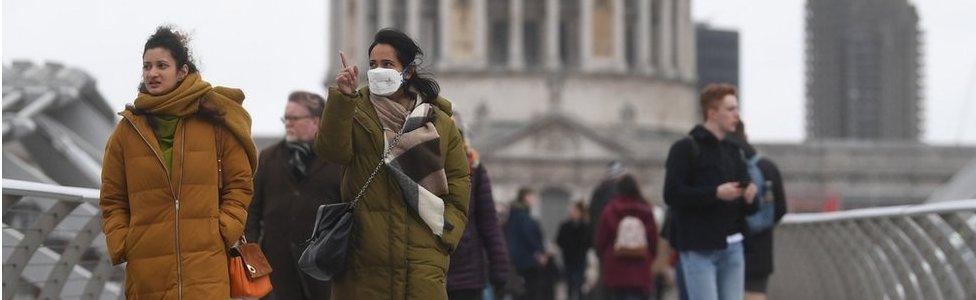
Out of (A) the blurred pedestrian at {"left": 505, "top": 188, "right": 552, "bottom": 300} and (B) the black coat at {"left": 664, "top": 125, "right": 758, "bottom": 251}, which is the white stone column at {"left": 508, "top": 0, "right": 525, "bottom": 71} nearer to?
(A) the blurred pedestrian at {"left": 505, "top": 188, "right": 552, "bottom": 300}

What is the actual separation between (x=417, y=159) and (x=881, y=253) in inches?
238

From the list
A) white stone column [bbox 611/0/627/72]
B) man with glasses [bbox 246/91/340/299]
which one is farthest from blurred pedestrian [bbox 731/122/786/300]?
white stone column [bbox 611/0/627/72]

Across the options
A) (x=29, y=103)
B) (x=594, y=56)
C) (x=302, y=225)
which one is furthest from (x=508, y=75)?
A: (x=302, y=225)

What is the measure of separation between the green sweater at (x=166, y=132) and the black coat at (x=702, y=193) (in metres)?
3.49

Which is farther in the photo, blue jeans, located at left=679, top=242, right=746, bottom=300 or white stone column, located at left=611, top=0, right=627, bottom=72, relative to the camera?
white stone column, located at left=611, top=0, right=627, bottom=72

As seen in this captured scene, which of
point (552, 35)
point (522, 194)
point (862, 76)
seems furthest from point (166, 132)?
point (862, 76)

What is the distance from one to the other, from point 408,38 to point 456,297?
2.27 meters

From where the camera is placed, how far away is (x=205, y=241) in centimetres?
674

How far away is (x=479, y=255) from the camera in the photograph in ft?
30.5

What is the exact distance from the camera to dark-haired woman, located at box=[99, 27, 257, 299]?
21.9ft

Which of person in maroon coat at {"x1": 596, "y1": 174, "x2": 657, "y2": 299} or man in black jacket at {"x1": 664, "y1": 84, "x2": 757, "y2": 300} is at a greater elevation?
man in black jacket at {"x1": 664, "y1": 84, "x2": 757, "y2": 300}

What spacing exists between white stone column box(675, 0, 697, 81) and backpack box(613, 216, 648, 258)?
210 feet

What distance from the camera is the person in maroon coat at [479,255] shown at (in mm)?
9102

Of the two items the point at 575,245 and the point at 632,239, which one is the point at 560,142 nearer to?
the point at 575,245
